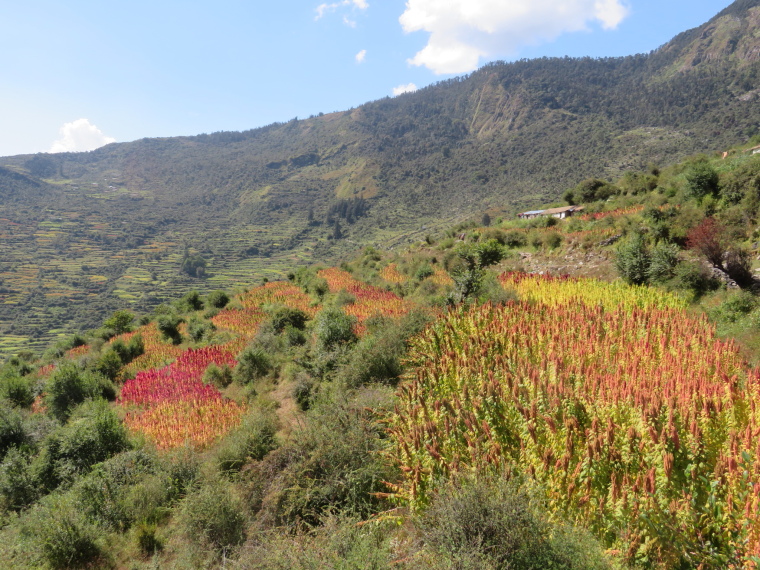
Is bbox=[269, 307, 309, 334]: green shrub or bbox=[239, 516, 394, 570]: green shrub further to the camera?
bbox=[269, 307, 309, 334]: green shrub

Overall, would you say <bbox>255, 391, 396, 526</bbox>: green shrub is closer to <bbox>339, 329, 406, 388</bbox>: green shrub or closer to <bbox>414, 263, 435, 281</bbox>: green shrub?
<bbox>339, 329, 406, 388</bbox>: green shrub

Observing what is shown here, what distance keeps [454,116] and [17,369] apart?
657 feet

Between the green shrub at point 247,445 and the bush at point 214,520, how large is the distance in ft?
3.23

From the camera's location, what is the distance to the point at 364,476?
5070mm

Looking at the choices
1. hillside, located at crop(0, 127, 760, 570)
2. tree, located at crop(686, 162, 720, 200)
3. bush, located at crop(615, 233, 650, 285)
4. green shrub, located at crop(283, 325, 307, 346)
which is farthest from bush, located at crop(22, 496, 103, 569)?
tree, located at crop(686, 162, 720, 200)

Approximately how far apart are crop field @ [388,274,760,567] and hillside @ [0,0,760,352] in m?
69.2

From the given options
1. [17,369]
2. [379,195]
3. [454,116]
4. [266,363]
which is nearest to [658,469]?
[266,363]

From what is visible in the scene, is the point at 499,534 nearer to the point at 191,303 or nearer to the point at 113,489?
the point at 113,489

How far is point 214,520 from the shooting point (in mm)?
4832

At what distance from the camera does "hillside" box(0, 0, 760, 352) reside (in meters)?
80.0

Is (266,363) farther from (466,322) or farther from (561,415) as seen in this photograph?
(561,415)

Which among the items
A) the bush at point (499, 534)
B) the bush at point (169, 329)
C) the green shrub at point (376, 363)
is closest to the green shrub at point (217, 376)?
the green shrub at point (376, 363)

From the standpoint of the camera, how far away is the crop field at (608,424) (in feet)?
11.0

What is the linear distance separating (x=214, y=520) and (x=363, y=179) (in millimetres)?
139347
